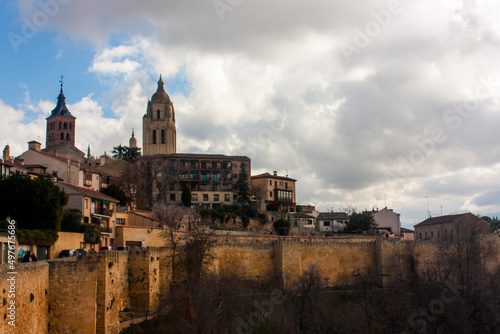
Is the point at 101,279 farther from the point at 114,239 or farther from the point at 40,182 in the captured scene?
the point at 114,239

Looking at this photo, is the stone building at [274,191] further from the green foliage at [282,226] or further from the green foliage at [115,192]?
the green foliage at [115,192]

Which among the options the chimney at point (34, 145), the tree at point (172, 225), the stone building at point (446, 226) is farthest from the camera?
the stone building at point (446, 226)

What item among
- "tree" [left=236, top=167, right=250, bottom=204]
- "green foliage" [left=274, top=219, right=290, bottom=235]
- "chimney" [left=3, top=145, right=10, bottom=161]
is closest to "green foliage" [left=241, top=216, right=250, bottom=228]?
"green foliage" [left=274, top=219, right=290, bottom=235]

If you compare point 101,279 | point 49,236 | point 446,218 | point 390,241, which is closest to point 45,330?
point 101,279

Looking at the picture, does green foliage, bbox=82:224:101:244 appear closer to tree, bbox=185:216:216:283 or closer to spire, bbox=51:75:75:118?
tree, bbox=185:216:216:283

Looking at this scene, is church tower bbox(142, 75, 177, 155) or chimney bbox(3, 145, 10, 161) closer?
chimney bbox(3, 145, 10, 161)

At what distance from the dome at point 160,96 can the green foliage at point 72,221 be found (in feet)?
178

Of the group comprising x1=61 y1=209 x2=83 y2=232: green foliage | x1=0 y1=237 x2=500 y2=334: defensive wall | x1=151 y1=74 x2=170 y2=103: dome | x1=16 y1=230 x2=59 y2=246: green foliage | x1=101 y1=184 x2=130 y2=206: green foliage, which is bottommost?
x1=0 y1=237 x2=500 y2=334: defensive wall

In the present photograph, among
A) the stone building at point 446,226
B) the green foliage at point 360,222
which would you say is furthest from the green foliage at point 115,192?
the stone building at point 446,226

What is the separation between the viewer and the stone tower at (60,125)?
329 feet

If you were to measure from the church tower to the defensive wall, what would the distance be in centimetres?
4569

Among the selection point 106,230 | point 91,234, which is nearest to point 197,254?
point 91,234

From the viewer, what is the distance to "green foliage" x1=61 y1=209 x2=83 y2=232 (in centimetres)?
3669

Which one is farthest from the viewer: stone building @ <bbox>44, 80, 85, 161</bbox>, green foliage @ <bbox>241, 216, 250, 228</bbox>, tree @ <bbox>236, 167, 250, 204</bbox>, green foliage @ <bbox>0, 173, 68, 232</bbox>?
stone building @ <bbox>44, 80, 85, 161</bbox>
